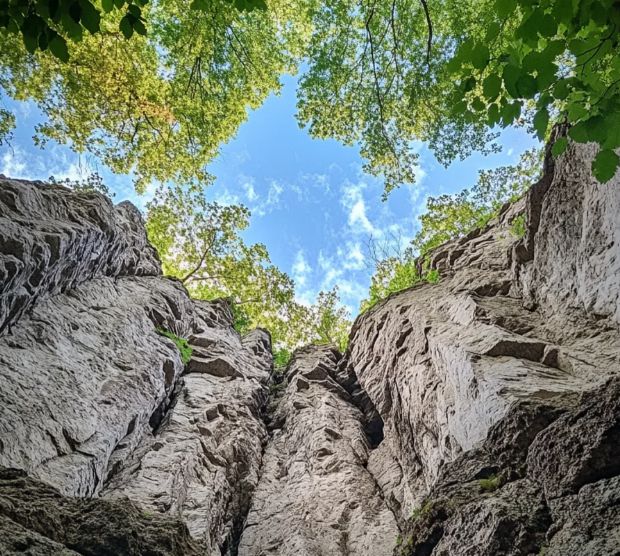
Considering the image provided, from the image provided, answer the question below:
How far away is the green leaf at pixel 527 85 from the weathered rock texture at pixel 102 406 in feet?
15.1

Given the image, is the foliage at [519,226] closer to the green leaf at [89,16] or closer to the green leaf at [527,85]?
the green leaf at [527,85]

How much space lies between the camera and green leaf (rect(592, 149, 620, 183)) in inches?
137

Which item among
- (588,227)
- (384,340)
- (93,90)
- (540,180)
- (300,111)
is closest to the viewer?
(588,227)

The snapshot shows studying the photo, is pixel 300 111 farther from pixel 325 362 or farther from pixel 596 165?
pixel 596 165

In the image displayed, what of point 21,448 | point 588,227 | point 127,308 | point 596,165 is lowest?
point 21,448

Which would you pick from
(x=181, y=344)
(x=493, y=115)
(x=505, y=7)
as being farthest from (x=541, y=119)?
(x=181, y=344)

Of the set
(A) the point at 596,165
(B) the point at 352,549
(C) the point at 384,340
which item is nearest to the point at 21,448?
(B) the point at 352,549

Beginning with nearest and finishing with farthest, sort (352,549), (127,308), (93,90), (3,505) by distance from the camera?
(3,505) < (352,549) < (127,308) < (93,90)

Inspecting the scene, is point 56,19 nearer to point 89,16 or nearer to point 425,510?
point 89,16

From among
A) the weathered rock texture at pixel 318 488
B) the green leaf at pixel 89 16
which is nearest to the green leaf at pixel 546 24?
the green leaf at pixel 89 16

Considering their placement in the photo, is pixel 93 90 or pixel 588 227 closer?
pixel 588 227

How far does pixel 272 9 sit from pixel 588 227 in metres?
13.2

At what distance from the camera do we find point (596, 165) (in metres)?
3.59

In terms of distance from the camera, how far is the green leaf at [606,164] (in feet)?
11.5
